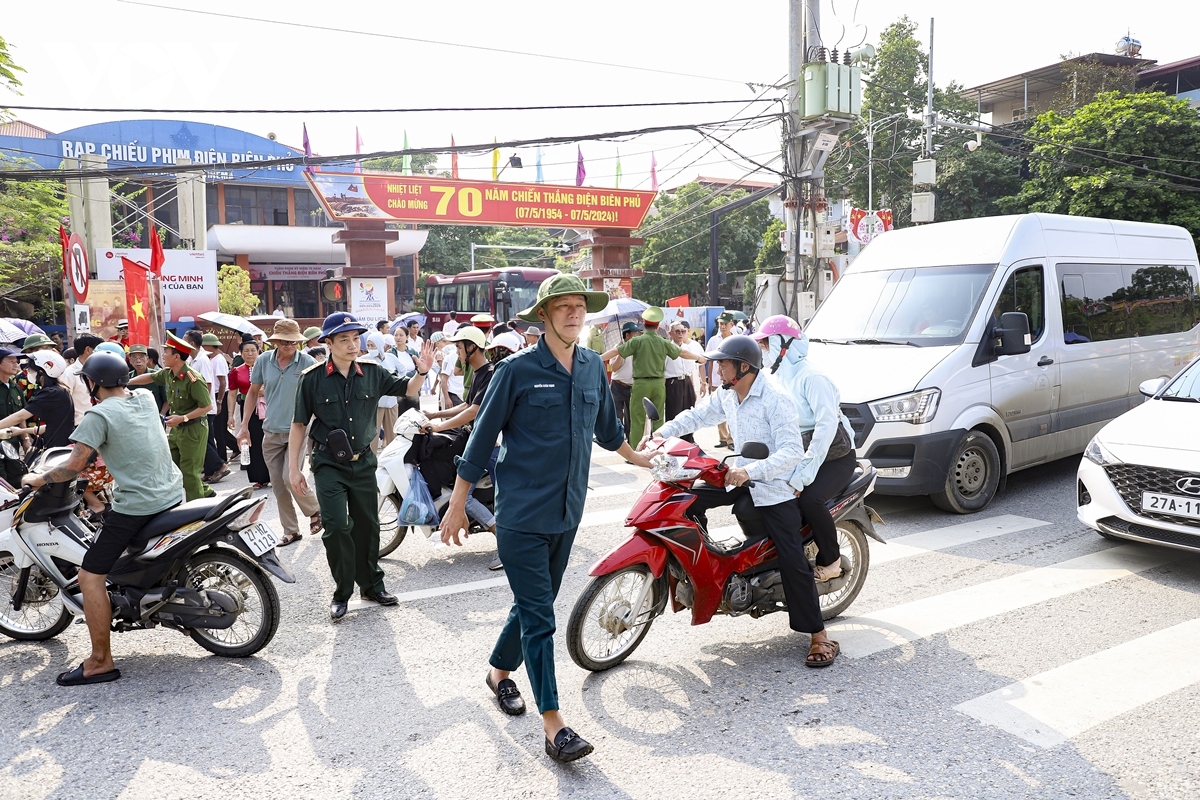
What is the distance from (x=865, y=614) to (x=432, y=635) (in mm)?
2420

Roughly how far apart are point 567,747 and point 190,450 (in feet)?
16.0

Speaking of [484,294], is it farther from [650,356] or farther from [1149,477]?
[1149,477]

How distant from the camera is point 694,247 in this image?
1697 inches

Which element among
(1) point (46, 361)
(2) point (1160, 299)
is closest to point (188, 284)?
(1) point (46, 361)

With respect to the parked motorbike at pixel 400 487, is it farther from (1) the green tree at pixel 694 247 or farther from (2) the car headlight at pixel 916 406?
(1) the green tree at pixel 694 247

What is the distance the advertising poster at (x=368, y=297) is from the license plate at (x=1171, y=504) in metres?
17.3

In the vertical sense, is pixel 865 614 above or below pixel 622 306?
below

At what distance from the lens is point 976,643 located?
4500mm

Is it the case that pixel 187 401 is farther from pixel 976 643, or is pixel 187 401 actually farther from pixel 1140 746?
pixel 1140 746

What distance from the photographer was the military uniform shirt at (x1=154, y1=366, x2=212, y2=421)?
6840 mm

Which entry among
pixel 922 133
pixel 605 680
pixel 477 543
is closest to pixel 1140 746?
pixel 605 680

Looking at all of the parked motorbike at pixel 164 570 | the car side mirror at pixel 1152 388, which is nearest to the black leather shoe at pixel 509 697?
the parked motorbike at pixel 164 570

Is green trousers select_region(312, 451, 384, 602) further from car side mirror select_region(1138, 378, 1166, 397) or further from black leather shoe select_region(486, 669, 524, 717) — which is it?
car side mirror select_region(1138, 378, 1166, 397)

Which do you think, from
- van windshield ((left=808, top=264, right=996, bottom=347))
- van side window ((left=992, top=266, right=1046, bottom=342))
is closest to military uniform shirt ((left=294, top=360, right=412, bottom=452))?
van windshield ((left=808, top=264, right=996, bottom=347))
